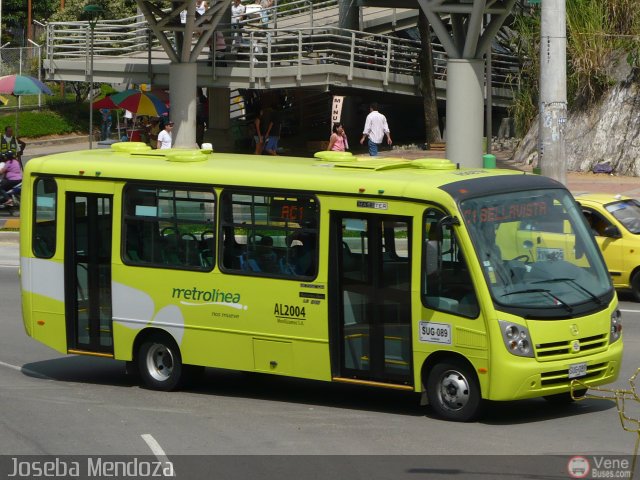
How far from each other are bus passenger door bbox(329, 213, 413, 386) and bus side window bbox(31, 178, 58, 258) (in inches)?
136

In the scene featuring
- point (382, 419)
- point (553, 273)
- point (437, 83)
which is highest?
point (437, 83)

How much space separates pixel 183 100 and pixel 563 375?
23.0 m

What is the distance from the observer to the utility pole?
71.7ft

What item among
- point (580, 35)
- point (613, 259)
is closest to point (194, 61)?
point (580, 35)

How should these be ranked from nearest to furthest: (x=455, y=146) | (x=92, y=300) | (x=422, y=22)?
(x=92, y=300)
(x=455, y=146)
(x=422, y=22)

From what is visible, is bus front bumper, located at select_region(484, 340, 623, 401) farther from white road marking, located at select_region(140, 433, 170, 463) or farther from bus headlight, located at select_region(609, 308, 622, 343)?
white road marking, located at select_region(140, 433, 170, 463)

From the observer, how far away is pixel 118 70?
3609cm

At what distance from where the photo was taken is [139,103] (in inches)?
1277

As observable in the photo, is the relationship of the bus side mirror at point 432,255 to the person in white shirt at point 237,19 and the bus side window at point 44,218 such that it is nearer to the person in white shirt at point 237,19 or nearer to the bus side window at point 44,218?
the bus side window at point 44,218

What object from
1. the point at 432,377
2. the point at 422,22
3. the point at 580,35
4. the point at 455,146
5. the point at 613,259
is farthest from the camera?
the point at 422,22

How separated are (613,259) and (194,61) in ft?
55.9

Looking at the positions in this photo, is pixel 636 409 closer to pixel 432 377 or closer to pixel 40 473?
pixel 432 377

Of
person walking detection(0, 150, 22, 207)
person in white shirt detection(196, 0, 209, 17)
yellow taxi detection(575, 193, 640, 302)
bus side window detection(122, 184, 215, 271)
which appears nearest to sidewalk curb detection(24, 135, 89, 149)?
person in white shirt detection(196, 0, 209, 17)

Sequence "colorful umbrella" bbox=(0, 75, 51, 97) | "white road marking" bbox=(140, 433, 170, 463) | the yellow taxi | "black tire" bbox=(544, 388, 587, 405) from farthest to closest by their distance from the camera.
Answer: "colorful umbrella" bbox=(0, 75, 51, 97), the yellow taxi, "black tire" bbox=(544, 388, 587, 405), "white road marking" bbox=(140, 433, 170, 463)
